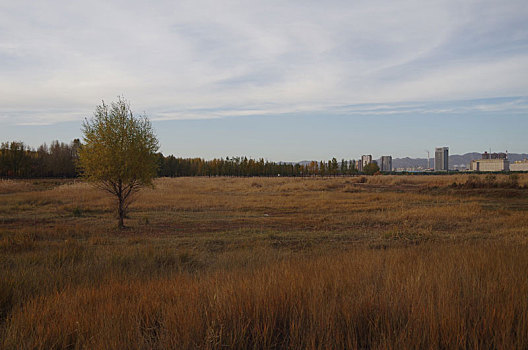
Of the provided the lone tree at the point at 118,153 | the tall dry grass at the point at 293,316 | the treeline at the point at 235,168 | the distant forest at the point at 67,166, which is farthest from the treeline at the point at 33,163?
the tall dry grass at the point at 293,316

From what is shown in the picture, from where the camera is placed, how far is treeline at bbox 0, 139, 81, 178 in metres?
80.3

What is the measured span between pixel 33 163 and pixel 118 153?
92606mm

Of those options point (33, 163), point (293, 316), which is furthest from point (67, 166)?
point (293, 316)

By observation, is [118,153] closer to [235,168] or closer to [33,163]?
[33,163]

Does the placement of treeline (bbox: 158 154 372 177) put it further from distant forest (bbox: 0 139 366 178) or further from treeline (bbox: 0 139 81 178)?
treeline (bbox: 0 139 81 178)

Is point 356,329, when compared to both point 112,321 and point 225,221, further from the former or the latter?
point 225,221

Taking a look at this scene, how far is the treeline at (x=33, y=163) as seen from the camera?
80.3 meters

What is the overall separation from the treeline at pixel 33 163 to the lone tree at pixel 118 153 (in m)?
69.8

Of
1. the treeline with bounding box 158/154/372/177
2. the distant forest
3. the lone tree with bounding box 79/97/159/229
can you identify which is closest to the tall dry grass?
the lone tree with bounding box 79/97/159/229

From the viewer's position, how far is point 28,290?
5281 millimetres

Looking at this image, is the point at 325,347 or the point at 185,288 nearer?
the point at 325,347

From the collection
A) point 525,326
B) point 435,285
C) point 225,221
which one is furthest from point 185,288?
point 225,221

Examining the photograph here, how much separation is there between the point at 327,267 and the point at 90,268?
5148 mm

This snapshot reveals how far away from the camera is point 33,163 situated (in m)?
90.6
